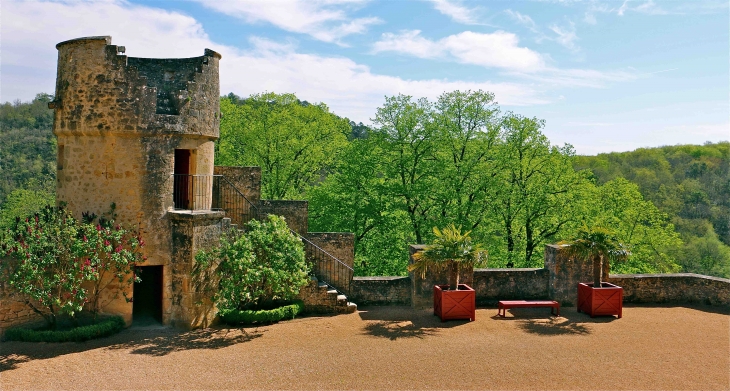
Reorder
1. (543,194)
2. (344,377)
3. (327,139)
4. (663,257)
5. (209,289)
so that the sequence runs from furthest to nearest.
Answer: (327,139) < (663,257) < (543,194) < (209,289) < (344,377)

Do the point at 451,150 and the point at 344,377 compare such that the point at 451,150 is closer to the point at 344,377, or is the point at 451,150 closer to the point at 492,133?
the point at 492,133

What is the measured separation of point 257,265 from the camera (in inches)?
503

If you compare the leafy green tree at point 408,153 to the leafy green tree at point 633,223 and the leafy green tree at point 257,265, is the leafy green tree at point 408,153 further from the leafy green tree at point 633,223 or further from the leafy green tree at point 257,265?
the leafy green tree at point 257,265

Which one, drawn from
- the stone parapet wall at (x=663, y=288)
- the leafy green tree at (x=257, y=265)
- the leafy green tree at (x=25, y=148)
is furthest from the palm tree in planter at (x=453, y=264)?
the leafy green tree at (x=25, y=148)

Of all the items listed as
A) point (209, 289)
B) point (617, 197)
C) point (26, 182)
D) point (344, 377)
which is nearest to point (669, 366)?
point (344, 377)

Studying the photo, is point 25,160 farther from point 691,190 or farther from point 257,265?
point 691,190

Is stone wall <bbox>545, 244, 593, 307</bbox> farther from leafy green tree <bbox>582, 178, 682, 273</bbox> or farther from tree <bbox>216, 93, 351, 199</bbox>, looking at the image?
tree <bbox>216, 93, 351, 199</bbox>

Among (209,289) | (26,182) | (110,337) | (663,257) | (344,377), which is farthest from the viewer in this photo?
(26,182)

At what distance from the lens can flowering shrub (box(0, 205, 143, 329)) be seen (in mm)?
11055

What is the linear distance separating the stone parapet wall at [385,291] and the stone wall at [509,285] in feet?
6.53

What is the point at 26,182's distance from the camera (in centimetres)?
3891

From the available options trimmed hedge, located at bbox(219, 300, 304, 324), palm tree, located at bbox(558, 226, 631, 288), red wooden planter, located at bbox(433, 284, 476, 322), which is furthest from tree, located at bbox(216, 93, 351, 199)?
palm tree, located at bbox(558, 226, 631, 288)

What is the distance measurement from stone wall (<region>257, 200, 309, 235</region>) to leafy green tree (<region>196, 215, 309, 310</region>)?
5.03 ft

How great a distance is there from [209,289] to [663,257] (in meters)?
23.0
